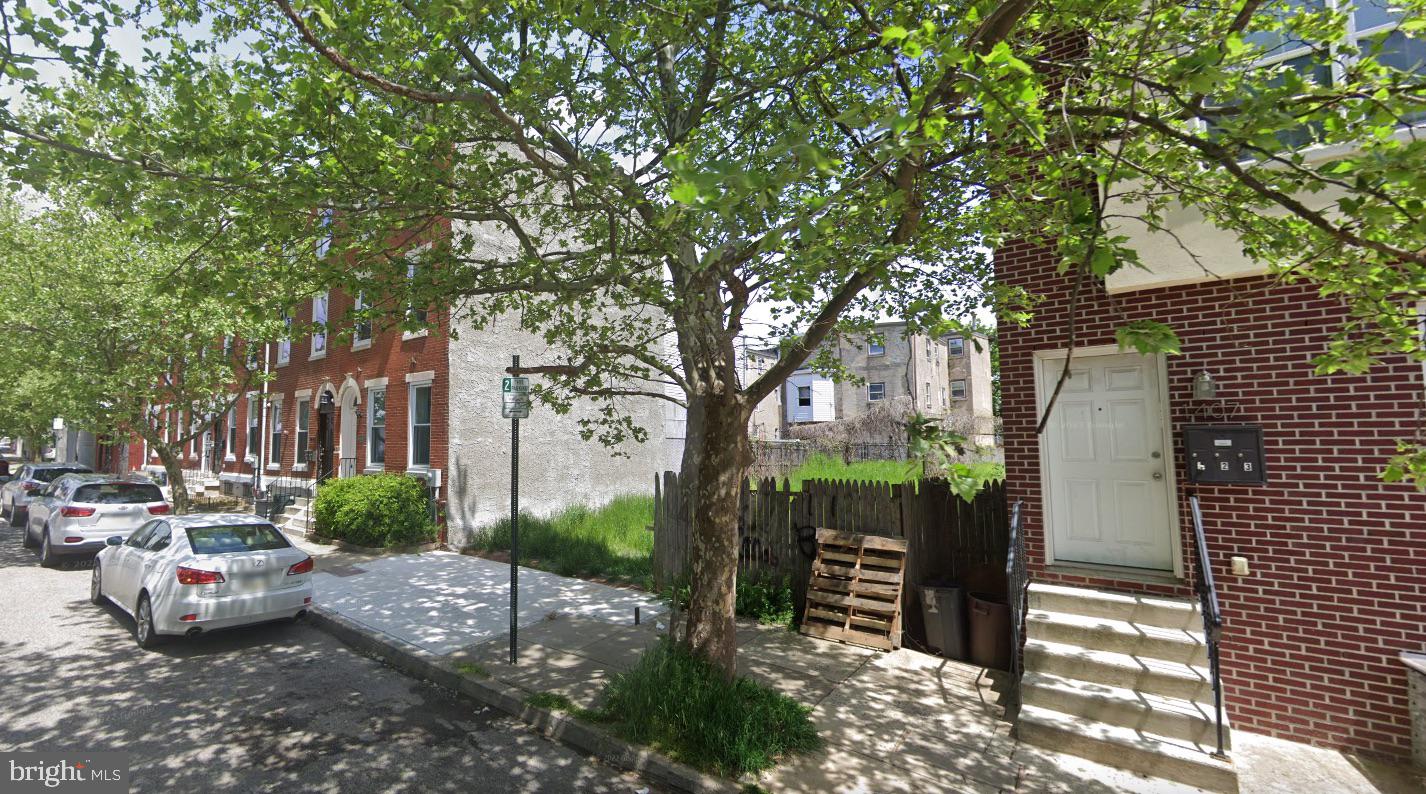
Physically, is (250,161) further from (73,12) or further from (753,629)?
(753,629)

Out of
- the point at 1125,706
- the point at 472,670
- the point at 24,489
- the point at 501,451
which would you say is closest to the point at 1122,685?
the point at 1125,706

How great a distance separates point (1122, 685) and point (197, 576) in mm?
9163

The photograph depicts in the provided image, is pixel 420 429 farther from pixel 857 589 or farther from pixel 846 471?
pixel 846 471

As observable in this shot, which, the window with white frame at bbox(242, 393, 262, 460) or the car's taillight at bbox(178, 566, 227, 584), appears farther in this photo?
the window with white frame at bbox(242, 393, 262, 460)

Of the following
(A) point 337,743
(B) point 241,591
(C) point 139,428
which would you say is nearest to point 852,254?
(A) point 337,743

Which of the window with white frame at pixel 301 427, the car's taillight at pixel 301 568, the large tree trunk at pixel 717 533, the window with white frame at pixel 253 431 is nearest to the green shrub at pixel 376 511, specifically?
the car's taillight at pixel 301 568

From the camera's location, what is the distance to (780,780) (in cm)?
422

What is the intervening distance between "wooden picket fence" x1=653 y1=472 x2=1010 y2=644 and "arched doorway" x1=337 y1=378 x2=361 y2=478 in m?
11.2

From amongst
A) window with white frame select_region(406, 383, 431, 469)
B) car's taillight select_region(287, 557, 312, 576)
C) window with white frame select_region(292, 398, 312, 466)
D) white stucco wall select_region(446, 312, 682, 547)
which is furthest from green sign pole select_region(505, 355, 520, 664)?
window with white frame select_region(292, 398, 312, 466)

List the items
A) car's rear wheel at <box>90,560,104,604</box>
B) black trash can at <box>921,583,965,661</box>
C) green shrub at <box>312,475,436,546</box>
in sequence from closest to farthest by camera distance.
Result: black trash can at <box>921,583,965,661</box>
car's rear wheel at <box>90,560,104,604</box>
green shrub at <box>312,475,436,546</box>

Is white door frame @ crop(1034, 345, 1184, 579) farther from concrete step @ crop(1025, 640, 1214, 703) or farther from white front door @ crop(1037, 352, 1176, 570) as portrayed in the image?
concrete step @ crop(1025, 640, 1214, 703)

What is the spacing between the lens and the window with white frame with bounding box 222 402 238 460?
67.5 ft

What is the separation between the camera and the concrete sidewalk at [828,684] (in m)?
4.29

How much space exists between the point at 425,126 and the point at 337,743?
4.98m
